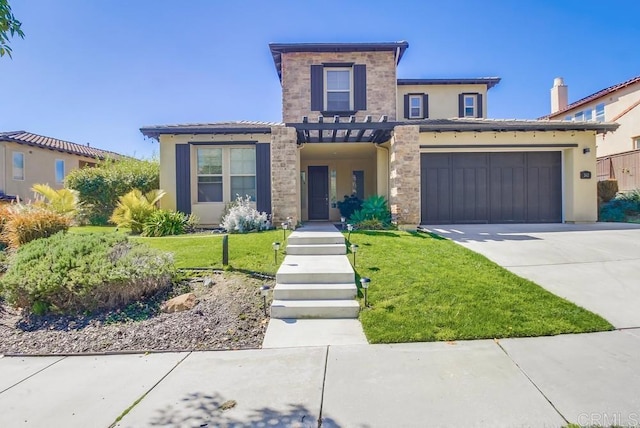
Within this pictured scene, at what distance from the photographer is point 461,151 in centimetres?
1214

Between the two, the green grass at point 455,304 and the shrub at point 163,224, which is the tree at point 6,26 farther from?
the shrub at point 163,224

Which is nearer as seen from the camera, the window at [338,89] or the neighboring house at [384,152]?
the neighboring house at [384,152]

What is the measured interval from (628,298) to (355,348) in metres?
4.50

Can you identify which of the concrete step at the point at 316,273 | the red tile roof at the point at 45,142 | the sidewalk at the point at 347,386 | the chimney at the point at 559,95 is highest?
the chimney at the point at 559,95

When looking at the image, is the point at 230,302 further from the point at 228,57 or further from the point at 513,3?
the point at 513,3


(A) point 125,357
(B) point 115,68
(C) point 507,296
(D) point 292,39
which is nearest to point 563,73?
(D) point 292,39

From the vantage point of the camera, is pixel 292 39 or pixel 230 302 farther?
pixel 292 39

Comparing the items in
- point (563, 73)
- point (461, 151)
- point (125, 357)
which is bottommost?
point (125, 357)

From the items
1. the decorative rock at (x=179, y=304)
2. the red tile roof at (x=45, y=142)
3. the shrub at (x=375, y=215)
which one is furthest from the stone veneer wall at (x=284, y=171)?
the red tile roof at (x=45, y=142)

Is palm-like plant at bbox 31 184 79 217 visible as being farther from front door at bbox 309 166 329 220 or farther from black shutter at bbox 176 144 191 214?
front door at bbox 309 166 329 220

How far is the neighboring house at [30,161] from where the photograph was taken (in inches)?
677

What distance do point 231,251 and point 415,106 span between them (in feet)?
44.6

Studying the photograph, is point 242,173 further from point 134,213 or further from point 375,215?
point 375,215

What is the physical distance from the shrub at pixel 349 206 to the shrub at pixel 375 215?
2.24 metres
